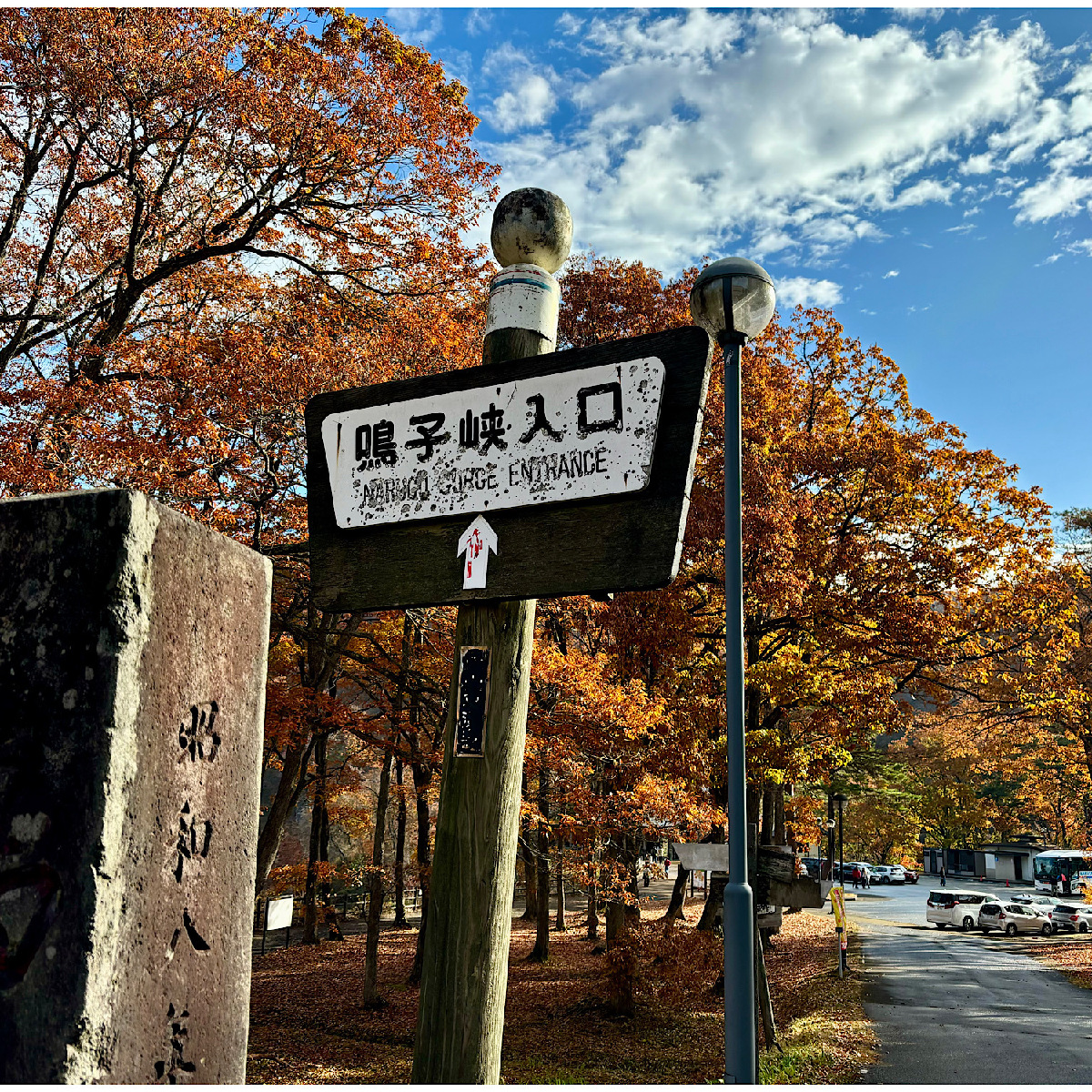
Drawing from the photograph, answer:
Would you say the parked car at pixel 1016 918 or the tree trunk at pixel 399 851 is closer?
the tree trunk at pixel 399 851

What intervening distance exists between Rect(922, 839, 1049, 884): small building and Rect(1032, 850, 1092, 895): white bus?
11.8ft

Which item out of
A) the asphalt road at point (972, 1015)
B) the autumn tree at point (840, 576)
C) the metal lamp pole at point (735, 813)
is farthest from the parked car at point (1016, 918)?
the metal lamp pole at point (735, 813)


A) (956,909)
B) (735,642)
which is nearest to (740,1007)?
(735,642)

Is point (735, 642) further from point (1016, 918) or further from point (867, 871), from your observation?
point (867, 871)

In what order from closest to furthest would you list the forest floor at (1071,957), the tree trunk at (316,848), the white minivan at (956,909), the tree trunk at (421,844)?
the tree trunk at (421,844) → the forest floor at (1071,957) → the tree trunk at (316,848) → the white minivan at (956,909)

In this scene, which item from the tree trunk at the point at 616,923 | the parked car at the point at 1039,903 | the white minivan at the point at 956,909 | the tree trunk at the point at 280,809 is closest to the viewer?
the tree trunk at the point at 616,923

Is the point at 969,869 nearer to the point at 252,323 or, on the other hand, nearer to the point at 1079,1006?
the point at 1079,1006

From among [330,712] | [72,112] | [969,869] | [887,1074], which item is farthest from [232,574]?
[969,869]

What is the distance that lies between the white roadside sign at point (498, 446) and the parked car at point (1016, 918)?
118ft

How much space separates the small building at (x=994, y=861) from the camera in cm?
5494

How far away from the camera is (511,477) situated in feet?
8.23

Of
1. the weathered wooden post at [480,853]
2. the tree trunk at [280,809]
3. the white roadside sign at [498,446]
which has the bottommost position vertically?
the tree trunk at [280,809]

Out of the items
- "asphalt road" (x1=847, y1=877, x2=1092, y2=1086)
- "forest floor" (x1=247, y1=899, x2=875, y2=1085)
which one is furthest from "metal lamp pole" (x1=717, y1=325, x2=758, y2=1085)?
"asphalt road" (x1=847, y1=877, x2=1092, y2=1086)

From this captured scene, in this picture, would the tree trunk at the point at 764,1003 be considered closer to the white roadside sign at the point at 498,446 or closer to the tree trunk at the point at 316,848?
the tree trunk at the point at 316,848
